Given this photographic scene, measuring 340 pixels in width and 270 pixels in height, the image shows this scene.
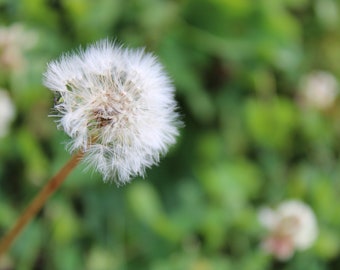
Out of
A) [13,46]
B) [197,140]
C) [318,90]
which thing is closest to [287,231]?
[197,140]

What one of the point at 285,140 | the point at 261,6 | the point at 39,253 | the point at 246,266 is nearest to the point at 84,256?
the point at 39,253

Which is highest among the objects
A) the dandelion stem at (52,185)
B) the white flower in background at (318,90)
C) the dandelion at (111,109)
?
the white flower in background at (318,90)

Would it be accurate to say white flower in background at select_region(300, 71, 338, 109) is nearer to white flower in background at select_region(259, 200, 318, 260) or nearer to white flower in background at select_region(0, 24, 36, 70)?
white flower in background at select_region(259, 200, 318, 260)

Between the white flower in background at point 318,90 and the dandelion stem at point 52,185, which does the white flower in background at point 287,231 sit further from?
the dandelion stem at point 52,185

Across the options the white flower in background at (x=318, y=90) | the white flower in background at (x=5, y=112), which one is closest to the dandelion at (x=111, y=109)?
the white flower in background at (x=5, y=112)

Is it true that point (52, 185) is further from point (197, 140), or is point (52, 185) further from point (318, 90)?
point (318, 90)
